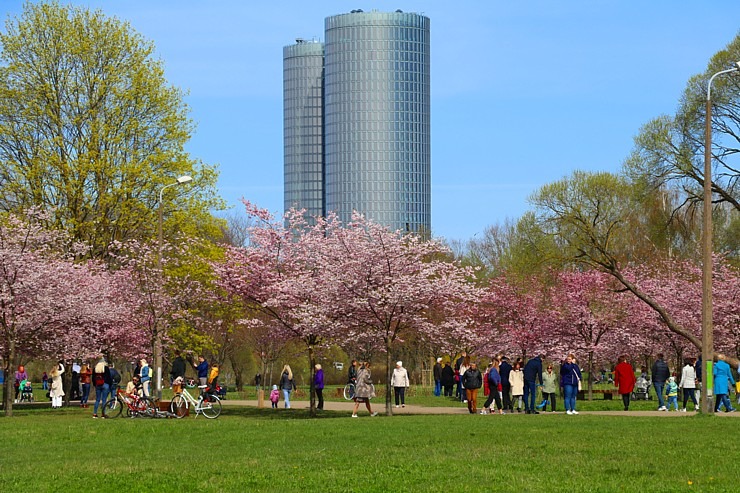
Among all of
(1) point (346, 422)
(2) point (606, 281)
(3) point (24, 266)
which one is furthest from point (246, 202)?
(2) point (606, 281)

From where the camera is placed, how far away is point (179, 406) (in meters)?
33.5

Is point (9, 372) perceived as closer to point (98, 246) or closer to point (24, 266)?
point (24, 266)

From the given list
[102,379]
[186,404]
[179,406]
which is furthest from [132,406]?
[186,404]

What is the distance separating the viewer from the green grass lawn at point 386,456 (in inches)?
575

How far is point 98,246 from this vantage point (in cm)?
4922

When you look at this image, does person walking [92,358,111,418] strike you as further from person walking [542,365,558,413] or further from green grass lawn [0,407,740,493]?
person walking [542,365,558,413]

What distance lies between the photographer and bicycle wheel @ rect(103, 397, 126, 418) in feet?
111

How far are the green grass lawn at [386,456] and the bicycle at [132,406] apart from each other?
6089mm

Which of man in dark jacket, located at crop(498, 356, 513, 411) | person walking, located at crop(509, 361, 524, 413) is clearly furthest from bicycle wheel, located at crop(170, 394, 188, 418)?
person walking, located at crop(509, 361, 524, 413)

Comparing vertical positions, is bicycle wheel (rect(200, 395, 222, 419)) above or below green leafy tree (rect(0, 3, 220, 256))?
below

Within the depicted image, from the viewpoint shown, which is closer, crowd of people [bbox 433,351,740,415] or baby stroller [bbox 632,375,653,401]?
crowd of people [bbox 433,351,740,415]

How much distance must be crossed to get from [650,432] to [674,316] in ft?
117

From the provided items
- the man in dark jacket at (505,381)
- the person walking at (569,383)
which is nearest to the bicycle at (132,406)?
the man in dark jacket at (505,381)

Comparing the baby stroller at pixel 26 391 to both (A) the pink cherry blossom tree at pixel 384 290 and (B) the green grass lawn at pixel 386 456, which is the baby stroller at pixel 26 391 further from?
(B) the green grass lawn at pixel 386 456
